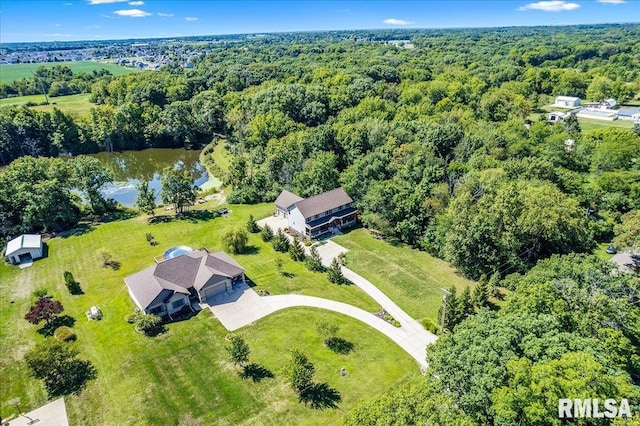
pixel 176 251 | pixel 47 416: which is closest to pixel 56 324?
pixel 47 416

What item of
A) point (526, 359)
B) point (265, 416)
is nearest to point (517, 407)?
point (526, 359)

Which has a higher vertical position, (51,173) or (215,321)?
(51,173)

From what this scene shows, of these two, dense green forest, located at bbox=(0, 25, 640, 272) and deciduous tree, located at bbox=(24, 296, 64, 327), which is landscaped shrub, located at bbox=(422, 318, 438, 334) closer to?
dense green forest, located at bbox=(0, 25, 640, 272)

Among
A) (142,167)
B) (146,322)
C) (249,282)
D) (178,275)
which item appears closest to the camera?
(146,322)

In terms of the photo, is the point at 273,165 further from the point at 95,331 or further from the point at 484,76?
the point at 484,76

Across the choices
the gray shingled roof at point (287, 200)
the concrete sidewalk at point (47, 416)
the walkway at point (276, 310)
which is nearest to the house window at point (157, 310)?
the walkway at point (276, 310)

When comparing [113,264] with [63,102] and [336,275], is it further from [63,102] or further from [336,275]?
[63,102]

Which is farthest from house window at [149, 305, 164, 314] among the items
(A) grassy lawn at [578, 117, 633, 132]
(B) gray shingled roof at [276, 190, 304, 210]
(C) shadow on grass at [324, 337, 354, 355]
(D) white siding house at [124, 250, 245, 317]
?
(A) grassy lawn at [578, 117, 633, 132]
